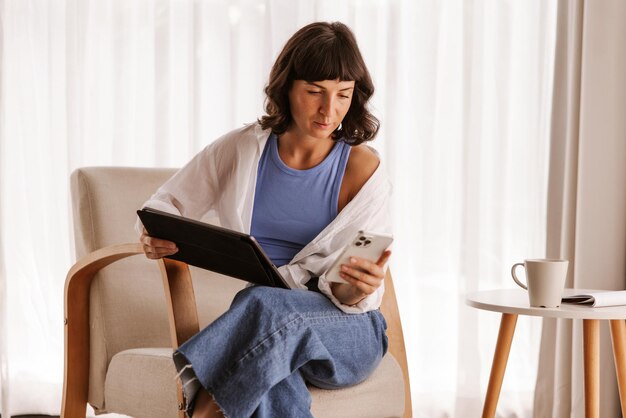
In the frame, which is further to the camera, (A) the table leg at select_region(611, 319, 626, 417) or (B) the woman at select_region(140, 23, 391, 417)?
(A) the table leg at select_region(611, 319, 626, 417)

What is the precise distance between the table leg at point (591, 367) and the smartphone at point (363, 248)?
66cm

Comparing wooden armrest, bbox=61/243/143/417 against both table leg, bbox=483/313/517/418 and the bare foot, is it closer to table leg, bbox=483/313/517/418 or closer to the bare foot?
the bare foot

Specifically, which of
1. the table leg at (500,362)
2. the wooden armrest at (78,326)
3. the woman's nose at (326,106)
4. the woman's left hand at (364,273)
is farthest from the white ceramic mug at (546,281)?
the wooden armrest at (78,326)

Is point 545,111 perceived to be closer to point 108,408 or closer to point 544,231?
point 544,231

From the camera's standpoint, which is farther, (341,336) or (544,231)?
(544,231)

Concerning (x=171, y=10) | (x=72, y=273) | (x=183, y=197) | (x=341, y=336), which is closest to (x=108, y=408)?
(x=72, y=273)

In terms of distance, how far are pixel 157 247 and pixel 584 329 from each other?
0.94m

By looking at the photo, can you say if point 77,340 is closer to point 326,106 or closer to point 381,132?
point 326,106

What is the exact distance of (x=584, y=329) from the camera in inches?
70.6

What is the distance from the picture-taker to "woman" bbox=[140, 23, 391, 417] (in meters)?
1.31

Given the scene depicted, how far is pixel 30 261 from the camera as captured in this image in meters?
2.52

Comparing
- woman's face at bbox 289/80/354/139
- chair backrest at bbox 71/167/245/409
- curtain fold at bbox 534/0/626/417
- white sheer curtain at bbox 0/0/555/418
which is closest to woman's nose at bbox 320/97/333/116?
woman's face at bbox 289/80/354/139

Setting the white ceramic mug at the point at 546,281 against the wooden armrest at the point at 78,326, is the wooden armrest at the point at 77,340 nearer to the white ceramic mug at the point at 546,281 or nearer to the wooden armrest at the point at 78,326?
the wooden armrest at the point at 78,326

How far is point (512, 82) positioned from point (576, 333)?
2.67ft
